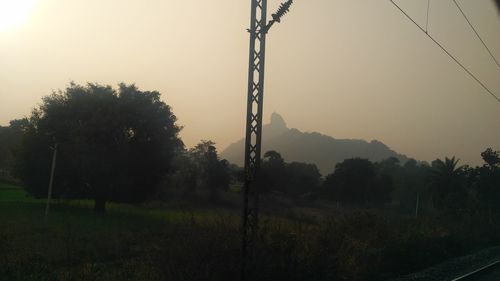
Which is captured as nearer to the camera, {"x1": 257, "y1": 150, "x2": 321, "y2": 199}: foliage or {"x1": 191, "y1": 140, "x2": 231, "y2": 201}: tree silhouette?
{"x1": 191, "y1": 140, "x2": 231, "y2": 201}: tree silhouette

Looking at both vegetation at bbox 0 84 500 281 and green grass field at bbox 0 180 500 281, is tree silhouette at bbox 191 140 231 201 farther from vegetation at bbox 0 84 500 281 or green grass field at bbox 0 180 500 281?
green grass field at bbox 0 180 500 281

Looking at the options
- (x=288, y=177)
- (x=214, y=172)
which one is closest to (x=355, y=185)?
(x=288, y=177)

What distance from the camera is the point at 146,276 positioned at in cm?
1296

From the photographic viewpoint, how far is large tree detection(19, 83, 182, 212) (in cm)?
4284

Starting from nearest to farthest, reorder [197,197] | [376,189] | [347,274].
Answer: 1. [347,274]
2. [197,197]
3. [376,189]

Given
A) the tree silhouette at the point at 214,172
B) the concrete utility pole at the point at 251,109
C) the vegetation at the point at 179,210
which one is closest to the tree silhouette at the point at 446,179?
the vegetation at the point at 179,210

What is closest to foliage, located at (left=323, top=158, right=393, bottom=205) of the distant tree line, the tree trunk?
the distant tree line

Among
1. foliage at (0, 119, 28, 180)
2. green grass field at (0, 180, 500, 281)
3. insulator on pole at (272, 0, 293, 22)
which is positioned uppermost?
foliage at (0, 119, 28, 180)

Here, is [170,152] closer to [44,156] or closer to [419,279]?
[44,156]

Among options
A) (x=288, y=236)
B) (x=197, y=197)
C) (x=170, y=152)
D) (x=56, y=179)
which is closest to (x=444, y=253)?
(x=288, y=236)

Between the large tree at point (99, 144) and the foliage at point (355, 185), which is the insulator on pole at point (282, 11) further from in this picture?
the foliage at point (355, 185)

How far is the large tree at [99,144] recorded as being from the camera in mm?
42844

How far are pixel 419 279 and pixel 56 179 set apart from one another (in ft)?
117

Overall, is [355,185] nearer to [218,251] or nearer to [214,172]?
[214,172]
